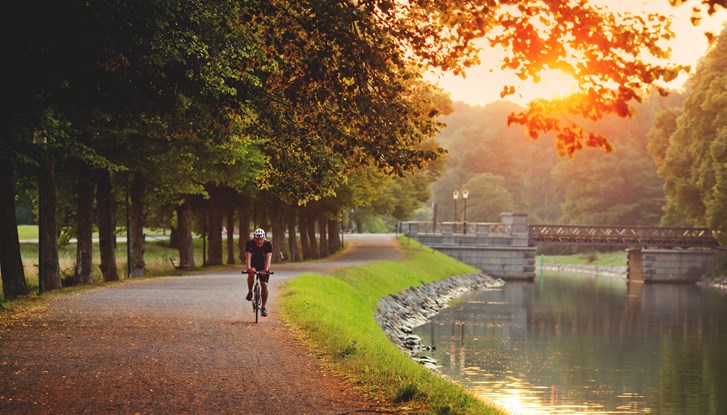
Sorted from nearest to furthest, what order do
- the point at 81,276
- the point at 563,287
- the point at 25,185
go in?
the point at 25,185 → the point at 81,276 → the point at 563,287

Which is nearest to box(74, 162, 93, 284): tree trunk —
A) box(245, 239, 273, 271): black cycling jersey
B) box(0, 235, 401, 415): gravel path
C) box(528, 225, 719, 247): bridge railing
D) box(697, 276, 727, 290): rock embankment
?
box(0, 235, 401, 415): gravel path

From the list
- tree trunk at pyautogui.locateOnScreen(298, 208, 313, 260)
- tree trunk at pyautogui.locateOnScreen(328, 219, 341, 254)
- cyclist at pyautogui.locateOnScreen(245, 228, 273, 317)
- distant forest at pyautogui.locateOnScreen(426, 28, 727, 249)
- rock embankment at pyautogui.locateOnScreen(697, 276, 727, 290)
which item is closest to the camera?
cyclist at pyautogui.locateOnScreen(245, 228, 273, 317)

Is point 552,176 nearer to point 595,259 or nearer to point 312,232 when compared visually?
point 595,259

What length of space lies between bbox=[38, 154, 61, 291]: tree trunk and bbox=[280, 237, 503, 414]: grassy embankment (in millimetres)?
6832

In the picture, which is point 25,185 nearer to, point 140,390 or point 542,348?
point 542,348

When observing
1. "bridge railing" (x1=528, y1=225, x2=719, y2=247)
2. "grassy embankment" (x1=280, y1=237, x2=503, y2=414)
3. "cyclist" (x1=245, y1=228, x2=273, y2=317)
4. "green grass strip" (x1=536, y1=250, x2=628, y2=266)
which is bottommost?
"green grass strip" (x1=536, y1=250, x2=628, y2=266)

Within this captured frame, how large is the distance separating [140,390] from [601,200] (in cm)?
10517

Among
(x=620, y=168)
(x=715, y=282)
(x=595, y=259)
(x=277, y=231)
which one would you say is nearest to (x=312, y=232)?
(x=277, y=231)

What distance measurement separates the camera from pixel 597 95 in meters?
10.9

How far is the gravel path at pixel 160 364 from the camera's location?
12570 millimetres

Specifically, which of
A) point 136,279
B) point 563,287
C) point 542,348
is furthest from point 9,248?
point 563,287

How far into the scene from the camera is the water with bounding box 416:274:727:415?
24016 millimetres

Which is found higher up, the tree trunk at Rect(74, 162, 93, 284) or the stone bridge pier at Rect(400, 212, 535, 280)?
the tree trunk at Rect(74, 162, 93, 284)

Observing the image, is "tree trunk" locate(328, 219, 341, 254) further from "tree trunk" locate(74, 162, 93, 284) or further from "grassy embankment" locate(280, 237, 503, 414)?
"tree trunk" locate(74, 162, 93, 284)
